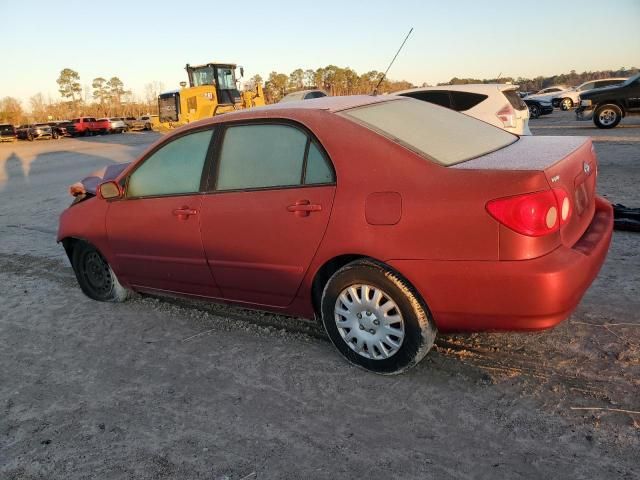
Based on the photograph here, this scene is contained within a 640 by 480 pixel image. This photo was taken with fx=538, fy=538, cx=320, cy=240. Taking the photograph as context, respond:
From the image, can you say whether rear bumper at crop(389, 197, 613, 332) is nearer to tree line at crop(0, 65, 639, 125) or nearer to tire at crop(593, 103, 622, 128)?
tire at crop(593, 103, 622, 128)

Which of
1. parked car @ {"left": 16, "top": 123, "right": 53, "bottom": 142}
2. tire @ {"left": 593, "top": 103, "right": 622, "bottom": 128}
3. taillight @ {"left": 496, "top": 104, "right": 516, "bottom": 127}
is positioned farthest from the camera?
parked car @ {"left": 16, "top": 123, "right": 53, "bottom": 142}

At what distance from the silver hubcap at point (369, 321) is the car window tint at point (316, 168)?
641 millimetres

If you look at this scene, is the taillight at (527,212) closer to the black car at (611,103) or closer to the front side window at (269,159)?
the front side window at (269,159)

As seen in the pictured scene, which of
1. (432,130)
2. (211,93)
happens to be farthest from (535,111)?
(432,130)

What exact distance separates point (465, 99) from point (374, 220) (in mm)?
7322

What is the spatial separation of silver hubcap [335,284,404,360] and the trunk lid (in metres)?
0.85

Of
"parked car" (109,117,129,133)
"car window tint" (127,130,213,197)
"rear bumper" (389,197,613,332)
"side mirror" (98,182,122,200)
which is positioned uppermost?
"parked car" (109,117,129,133)

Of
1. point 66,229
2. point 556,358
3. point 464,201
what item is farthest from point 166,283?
point 556,358

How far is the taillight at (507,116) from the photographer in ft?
29.6

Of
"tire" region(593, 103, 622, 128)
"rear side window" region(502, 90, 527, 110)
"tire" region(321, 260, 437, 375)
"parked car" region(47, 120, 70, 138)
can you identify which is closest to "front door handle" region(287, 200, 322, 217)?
"tire" region(321, 260, 437, 375)

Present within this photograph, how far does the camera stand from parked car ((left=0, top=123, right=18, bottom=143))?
134 feet

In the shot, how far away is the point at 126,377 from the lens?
335cm

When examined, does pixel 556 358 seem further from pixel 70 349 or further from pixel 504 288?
pixel 70 349

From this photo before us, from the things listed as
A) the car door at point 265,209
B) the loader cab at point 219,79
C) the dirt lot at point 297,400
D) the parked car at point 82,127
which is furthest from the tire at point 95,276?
the parked car at point 82,127
